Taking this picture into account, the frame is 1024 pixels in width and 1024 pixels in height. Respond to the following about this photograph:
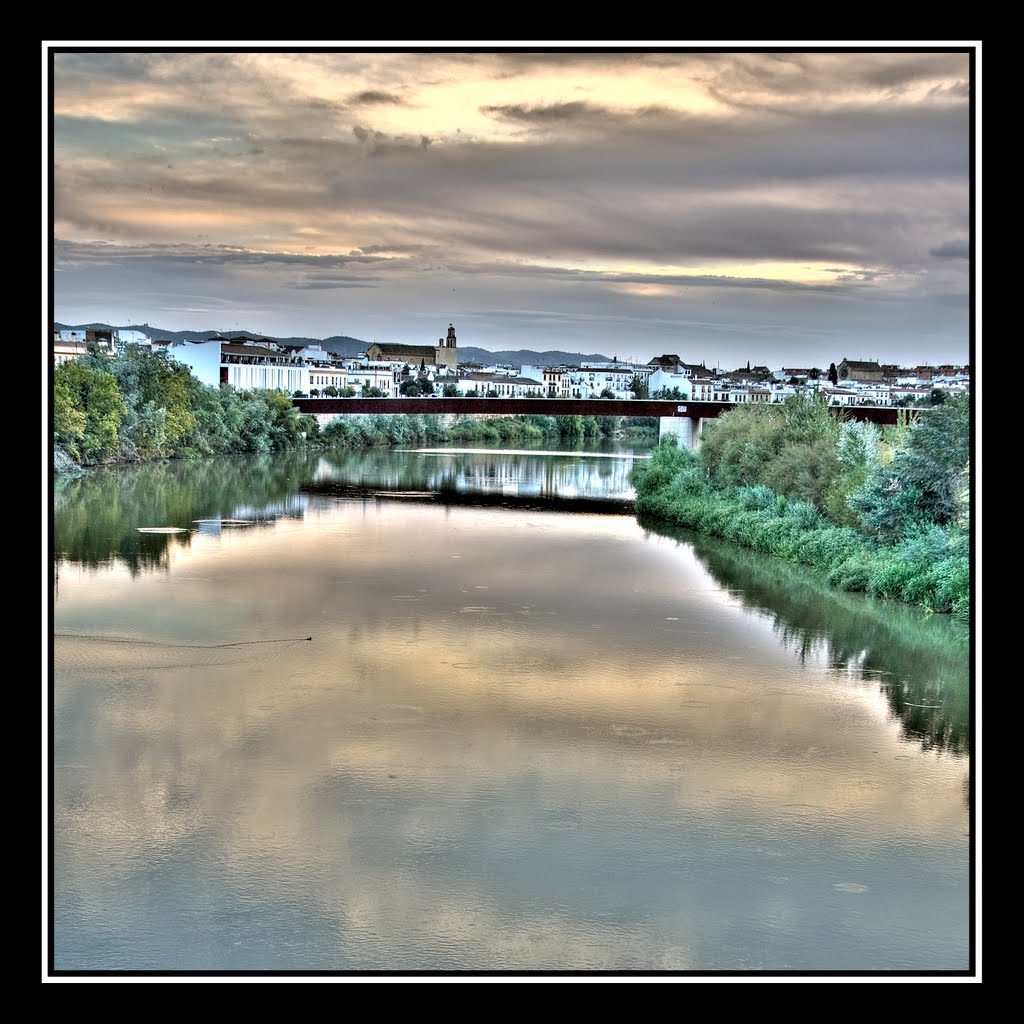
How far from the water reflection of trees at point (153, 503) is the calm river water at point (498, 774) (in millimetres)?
429

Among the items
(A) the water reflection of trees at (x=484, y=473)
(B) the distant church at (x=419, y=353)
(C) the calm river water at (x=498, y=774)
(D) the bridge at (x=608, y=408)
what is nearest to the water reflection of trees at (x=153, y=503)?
(C) the calm river water at (x=498, y=774)

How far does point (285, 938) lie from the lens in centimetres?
371

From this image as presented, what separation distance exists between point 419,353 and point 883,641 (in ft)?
170

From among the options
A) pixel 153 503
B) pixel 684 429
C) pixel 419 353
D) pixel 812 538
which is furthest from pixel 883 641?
pixel 419 353

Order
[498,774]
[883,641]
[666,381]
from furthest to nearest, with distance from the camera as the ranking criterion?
1. [666,381]
2. [883,641]
3. [498,774]

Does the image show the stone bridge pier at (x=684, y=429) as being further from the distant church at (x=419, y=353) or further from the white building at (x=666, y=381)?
the distant church at (x=419, y=353)

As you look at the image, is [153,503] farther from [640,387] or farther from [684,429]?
[640,387]

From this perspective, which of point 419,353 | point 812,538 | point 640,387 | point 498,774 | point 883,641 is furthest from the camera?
point 419,353

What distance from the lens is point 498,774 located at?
518cm

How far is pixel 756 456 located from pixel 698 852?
10105mm

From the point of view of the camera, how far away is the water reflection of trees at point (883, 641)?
6254mm

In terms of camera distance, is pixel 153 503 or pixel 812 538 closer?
pixel 812 538
